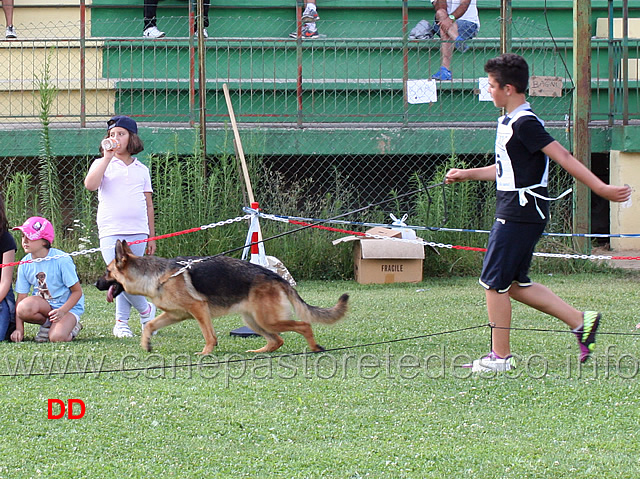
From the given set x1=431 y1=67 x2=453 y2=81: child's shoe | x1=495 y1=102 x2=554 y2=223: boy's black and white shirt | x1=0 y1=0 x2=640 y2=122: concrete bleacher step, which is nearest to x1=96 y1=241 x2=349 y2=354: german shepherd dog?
x1=495 y1=102 x2=554 y2=223: boy's black and white shirt

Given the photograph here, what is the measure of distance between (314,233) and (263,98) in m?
2.35

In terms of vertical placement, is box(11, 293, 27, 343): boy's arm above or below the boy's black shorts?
below

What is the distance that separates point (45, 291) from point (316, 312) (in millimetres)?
2173

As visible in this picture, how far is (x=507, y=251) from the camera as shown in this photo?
5023 mm

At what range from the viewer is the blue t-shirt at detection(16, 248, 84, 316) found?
6.43 meters

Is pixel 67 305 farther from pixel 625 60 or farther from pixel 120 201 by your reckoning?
pixel 625 60

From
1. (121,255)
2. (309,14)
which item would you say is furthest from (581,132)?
(121,255)

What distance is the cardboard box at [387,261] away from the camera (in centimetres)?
975

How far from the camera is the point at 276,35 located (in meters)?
13.7

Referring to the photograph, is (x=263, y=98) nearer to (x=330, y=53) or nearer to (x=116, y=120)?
(x=330, y=53)

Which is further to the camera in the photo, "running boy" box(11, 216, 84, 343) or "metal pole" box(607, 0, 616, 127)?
"metal pole" box(607, 0, 616, 127)

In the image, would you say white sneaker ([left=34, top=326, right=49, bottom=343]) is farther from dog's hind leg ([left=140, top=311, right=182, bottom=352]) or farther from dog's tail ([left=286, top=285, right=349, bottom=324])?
dog's tail ([left=286, top=285, right=349, bottom=324])

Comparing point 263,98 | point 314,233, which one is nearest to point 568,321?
point 314,233

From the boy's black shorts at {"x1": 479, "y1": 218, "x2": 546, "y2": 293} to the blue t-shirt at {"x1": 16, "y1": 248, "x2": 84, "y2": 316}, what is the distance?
3.28 metres
